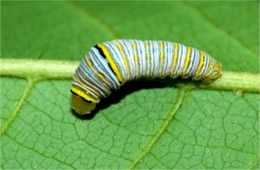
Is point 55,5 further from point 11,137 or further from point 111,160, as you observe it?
point 111,160

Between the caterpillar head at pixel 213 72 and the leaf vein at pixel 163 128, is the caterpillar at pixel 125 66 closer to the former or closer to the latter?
the caterpillar head at pixel 213 72

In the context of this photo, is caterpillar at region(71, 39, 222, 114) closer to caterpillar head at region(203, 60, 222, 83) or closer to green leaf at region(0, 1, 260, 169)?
caterpillar head at region(203, 60, 222, 83)

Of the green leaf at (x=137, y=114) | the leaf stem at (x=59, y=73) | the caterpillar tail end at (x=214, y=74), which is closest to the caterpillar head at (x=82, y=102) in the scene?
the green leaf at (x=137, y=114)

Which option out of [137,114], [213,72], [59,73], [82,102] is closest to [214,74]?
[213,72]

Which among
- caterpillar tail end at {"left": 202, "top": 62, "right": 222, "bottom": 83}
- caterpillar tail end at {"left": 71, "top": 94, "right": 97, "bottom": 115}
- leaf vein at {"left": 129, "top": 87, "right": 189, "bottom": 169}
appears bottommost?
leaf vein at {"left": 129, "top": 87, "right": 189, "bottom": 169}

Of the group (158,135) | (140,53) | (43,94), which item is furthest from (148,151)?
(43,94)

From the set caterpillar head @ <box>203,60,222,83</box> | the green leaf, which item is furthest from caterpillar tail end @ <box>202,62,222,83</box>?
the green leaf
